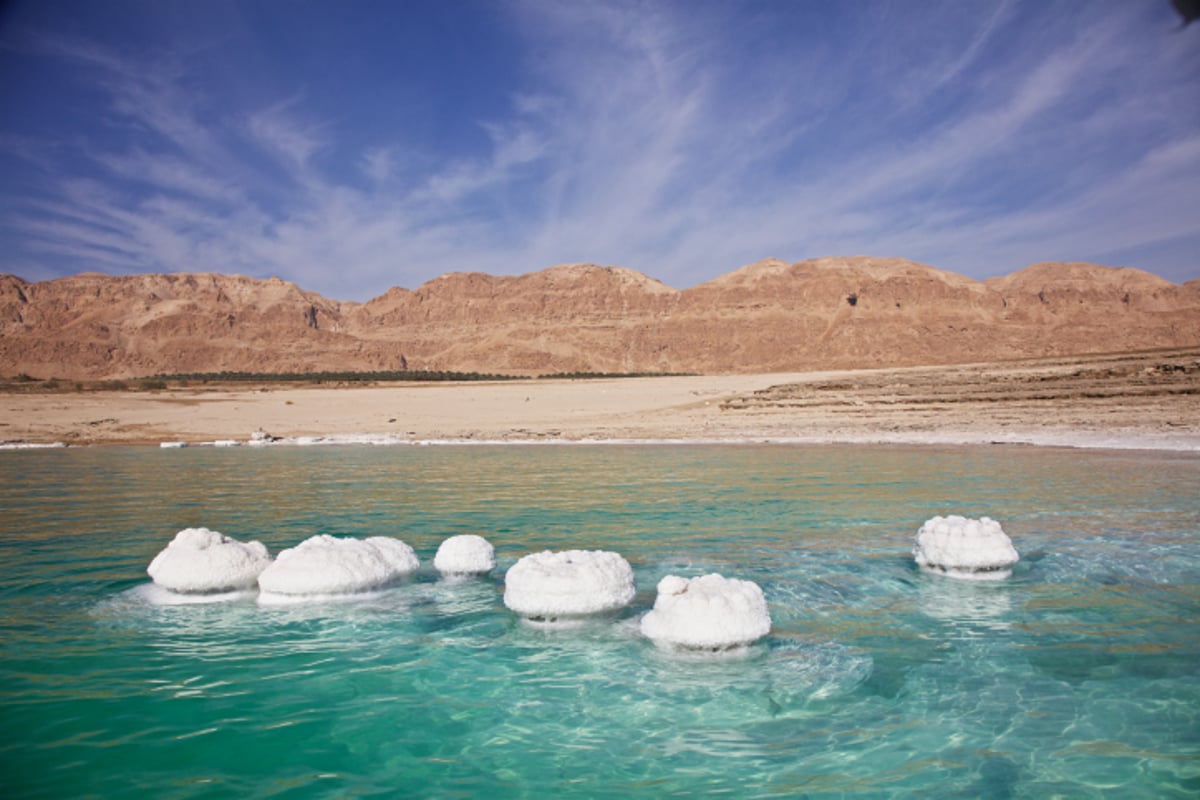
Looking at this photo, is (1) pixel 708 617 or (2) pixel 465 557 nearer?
(1) pixel 708 617

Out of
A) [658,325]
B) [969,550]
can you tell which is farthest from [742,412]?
[658,325]

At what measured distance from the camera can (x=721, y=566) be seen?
8.69 m

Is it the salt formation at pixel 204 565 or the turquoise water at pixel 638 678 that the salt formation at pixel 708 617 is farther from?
the salt formation at pixel 204 565

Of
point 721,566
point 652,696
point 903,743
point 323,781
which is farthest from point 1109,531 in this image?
point 323,781

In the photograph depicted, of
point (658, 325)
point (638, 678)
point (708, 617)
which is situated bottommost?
point (638, 678)

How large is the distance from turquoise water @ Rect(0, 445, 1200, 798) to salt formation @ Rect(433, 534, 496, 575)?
0.85ft

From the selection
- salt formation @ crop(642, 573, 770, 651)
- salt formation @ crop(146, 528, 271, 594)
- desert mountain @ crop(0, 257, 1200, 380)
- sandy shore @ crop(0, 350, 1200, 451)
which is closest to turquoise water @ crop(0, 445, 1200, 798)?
salt formation @ crop(642, 573, 770, 651)

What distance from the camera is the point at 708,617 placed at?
19.5 ft

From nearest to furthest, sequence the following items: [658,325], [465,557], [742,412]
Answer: [465,557]
[742,412]
[658,325]

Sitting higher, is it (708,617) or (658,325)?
(658,325)

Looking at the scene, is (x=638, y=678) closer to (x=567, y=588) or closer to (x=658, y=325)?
(x=567, y=588)

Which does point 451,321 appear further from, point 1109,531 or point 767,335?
point 1109,531

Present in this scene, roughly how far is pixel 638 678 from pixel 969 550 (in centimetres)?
471

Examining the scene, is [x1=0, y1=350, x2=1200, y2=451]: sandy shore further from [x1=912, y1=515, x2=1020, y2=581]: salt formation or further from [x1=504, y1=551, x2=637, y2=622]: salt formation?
[x1=504, y1=551, x2=637, y2=622]: salt formation
